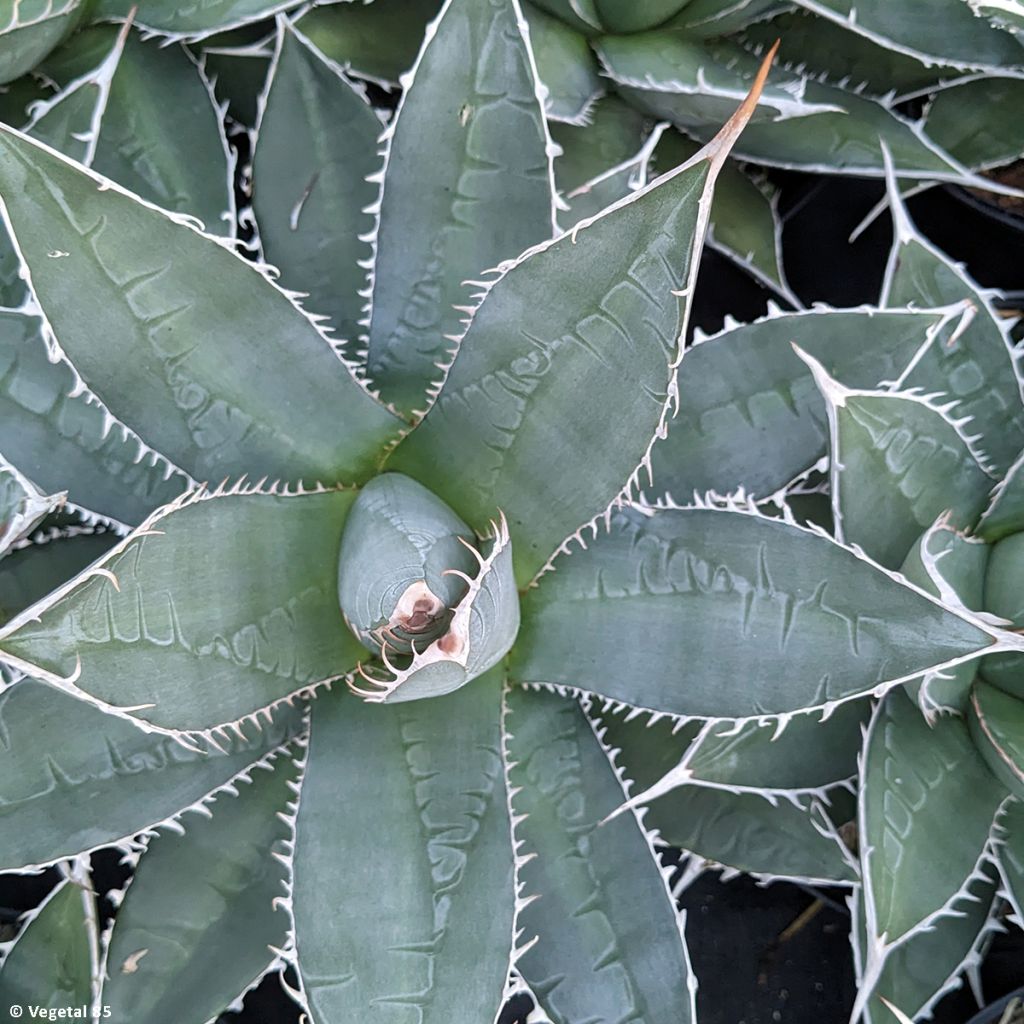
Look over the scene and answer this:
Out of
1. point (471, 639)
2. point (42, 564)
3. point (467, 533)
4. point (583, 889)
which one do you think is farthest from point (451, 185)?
point (583, 889)

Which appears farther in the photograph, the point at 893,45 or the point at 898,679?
the point at 893,45

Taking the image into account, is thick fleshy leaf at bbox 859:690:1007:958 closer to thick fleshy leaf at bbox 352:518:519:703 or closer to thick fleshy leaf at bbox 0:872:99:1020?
thick fleshy leaf at bbox 352:518:519:703

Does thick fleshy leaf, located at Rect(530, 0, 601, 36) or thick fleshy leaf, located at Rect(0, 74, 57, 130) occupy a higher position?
thick fleshy leaf, located at Rect(530, 0, 601, 36)

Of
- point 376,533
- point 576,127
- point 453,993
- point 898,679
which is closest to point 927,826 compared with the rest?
point 898,679

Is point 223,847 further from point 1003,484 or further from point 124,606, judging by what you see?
point 1003,484

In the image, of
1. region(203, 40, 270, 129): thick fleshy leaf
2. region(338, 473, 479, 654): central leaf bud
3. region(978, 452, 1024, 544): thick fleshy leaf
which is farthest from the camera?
region(203, 40, 270, 129): thick fleshy leaf

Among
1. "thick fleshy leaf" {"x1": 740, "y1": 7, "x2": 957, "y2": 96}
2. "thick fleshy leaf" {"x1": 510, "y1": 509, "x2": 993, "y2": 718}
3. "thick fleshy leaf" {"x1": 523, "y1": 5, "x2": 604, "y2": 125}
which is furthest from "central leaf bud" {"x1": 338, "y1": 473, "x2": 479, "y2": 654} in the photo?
"thick fleshy leaf" {"x1": 740, "y1": 7, "x2": 957, "y2": 96}

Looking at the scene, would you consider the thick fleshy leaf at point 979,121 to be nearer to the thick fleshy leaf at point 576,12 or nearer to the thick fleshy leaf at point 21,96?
the thick fleshy leaf at point 576,12
